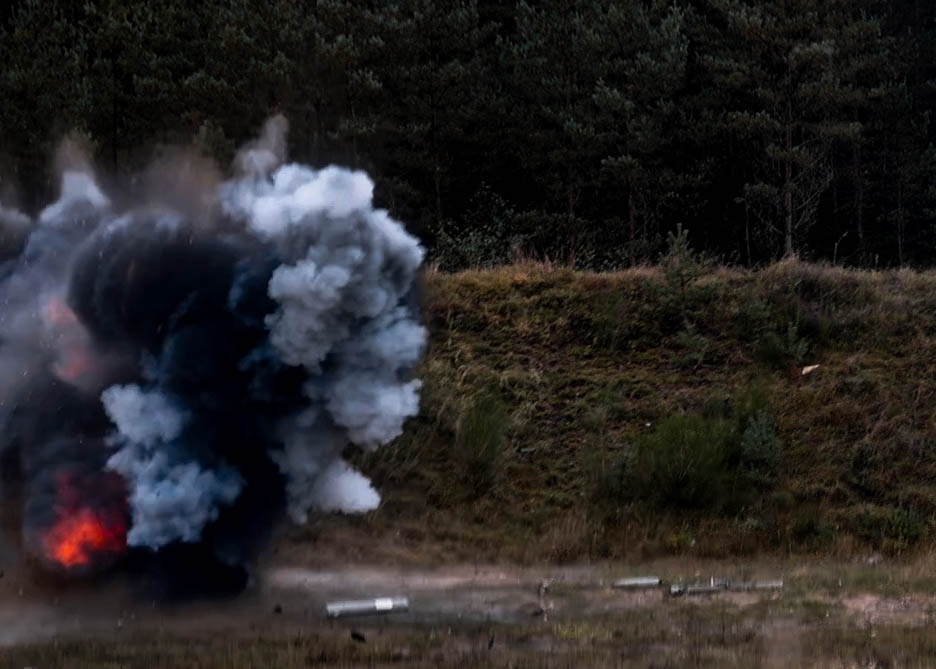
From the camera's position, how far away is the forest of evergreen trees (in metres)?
27.2

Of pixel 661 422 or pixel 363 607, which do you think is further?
pixel 661 422

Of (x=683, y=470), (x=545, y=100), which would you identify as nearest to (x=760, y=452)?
(x=683, y=470)

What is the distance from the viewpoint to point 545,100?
1253 inches

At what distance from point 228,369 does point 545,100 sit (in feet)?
78.2

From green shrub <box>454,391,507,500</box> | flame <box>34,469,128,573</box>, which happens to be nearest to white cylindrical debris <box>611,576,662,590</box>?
green shrub <box>454,391,507,500</box>

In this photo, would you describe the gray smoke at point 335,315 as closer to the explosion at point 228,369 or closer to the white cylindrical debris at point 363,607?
the explosion at point 228,369

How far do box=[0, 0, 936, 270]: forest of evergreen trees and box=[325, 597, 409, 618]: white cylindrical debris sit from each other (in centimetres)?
1666

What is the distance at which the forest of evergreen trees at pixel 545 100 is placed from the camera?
27234mm

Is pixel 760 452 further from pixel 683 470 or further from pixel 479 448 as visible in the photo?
pixel 479 448

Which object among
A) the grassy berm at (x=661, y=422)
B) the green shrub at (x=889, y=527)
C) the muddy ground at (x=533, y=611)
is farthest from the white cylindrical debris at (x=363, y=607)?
the green shrub at (x=889, y=527)

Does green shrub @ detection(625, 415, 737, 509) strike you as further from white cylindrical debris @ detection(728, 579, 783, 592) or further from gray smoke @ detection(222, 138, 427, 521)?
gray smoke @ detection(222, 138, 427, 521)

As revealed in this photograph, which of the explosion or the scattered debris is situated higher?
the explosion

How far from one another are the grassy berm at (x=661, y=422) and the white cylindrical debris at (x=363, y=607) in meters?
2.06

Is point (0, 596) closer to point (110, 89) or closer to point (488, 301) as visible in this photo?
point (488, 301)
